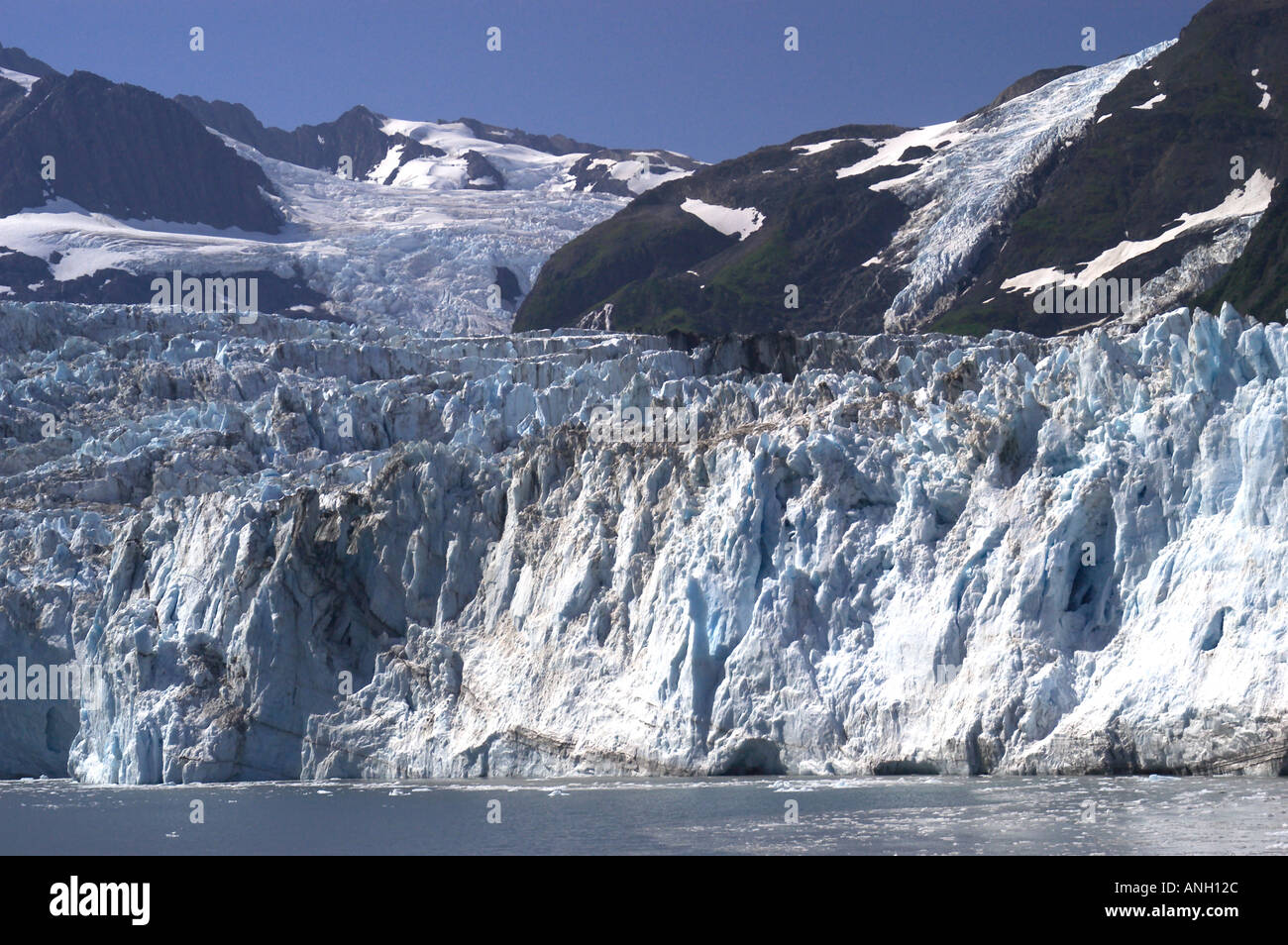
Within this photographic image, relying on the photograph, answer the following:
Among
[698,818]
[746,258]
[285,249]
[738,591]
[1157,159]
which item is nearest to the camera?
[698,818]

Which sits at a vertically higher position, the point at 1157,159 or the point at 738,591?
the point at 1157,159

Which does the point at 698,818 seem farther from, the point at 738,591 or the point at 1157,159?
the point at 1157,159

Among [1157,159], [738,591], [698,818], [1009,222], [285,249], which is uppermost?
[1157,159]

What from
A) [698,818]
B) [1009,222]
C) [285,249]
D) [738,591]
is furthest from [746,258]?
[698,818]

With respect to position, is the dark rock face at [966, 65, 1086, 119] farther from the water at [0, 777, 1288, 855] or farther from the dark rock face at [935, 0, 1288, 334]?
the water at [0, 777, 1288, 855]

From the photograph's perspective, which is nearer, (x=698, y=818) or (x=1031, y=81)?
(x=698, y=818)

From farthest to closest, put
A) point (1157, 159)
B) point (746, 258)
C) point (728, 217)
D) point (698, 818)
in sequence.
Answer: point (728, 217)
point (746, 258)
point (1157, 159)
point (698, 818)
